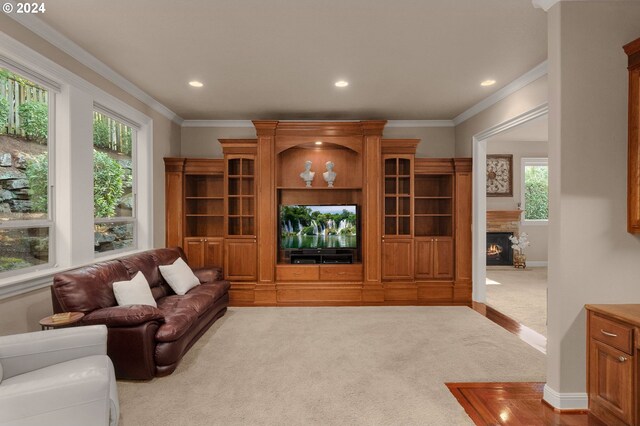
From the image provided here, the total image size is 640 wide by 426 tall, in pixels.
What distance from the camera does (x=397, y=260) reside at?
5.18m

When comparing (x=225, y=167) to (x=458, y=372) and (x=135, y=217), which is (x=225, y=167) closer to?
(x=135, y=217)

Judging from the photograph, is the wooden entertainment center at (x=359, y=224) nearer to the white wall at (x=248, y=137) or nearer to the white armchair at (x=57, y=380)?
the white wall at (x=248, y=137)

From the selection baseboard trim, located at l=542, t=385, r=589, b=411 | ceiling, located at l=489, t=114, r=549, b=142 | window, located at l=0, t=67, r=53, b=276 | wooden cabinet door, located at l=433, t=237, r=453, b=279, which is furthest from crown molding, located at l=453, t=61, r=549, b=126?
window, located at l=0, t=67, r=53, b=276

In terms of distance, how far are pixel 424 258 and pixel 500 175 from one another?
4068mm

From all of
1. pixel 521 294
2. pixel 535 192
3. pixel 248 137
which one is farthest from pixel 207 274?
pixel 535 192

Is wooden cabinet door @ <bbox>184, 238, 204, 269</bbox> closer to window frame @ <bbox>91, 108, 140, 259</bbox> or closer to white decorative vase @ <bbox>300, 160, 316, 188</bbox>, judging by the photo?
window frame @ <bbox>91, 108, 140, 259</bbox>

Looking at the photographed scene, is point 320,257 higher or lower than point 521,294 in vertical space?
higher

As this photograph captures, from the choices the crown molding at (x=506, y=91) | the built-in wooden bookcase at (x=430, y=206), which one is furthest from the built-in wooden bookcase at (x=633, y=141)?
the built-in wooden bookcase at (x=430, y=206)

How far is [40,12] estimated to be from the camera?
2.58m

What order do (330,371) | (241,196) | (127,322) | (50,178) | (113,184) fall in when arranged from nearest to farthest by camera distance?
(127,322) < (330,371) < (50,178) < (113,184) < (241,196)

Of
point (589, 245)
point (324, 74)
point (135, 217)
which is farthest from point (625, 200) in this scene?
point (135, 217)

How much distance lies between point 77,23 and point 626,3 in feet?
13.3

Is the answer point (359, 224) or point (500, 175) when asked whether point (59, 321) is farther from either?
point (500, 175)

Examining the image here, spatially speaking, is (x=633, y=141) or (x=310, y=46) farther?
(x=310, y=46)
